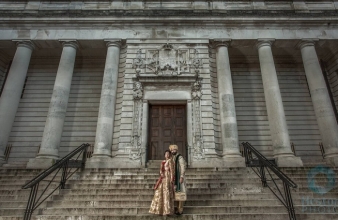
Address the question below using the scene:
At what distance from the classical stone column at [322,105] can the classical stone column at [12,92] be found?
14.4 m

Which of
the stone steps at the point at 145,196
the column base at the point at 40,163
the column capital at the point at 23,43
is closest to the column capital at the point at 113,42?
the column capital at the point at 23,43

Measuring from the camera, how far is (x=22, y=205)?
6340 millimetres

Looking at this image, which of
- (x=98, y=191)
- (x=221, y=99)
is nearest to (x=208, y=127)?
(x=221, y=99)

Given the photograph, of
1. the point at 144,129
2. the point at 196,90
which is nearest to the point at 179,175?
the point at 144,129

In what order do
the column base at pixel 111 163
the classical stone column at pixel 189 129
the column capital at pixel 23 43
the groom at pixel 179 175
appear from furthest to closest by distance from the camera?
the column capital at pixel 23 43 → the classical stone column at pixel 189 129 → the column base at pixel 111 163 → the groom at pixel 179 175

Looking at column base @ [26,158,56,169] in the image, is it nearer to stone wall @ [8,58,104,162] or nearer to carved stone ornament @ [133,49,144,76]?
stone wall @ [8,58,104,162]

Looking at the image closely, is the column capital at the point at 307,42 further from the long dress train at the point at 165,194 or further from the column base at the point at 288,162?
the long dress train at the point at 165,194

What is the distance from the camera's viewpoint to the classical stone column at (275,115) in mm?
9547

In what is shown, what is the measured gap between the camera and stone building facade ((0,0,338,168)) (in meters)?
10.2

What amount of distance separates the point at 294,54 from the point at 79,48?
12.4m

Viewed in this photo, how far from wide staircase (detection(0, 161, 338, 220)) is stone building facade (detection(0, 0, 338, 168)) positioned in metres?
1.42

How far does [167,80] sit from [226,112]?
127 inches

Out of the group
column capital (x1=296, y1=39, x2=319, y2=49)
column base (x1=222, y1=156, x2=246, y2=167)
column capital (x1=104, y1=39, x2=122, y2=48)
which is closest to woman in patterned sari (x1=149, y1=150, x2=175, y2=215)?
column base (x1=222, y1=156, x2=246, y2=167)

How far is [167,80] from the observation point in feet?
36.0
